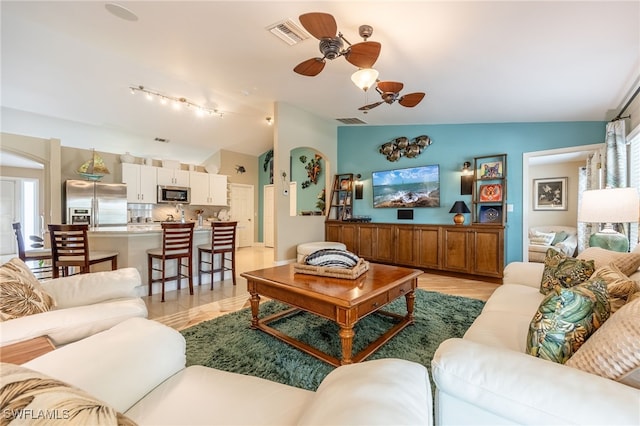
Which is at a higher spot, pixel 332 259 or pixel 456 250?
pixel 332 259

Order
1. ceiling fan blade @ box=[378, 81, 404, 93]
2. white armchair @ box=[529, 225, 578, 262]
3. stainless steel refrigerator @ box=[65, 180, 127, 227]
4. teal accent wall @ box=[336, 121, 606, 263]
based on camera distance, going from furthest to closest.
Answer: stainless steel refrigerator @ box=[65, 180, 127, 227] < white armchair @ box=[529, 225, 578, 262] < teal accent wall @ box=[336, 121, 606, 263] < ceiling fan blade @ box=[378, 81, 404, 93]

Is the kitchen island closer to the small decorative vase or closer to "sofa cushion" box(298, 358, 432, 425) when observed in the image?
the small decorative vase

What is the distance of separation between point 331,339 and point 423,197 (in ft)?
12.1

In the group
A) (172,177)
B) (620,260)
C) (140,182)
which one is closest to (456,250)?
(620,260)

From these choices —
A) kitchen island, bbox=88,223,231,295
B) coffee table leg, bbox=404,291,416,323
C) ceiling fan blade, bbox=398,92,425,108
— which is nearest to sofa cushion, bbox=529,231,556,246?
ceiling fan blade, bbox=398,92,425,108

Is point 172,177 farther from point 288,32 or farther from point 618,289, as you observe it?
point 618,289

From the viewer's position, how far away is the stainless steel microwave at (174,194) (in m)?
6.20

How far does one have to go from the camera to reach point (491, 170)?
4.43 metres

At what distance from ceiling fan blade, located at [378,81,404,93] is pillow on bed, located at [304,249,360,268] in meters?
1.90

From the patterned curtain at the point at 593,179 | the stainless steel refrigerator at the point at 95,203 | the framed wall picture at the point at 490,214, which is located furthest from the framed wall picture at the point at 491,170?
the stainless steel refrigerator at the point at 95,203

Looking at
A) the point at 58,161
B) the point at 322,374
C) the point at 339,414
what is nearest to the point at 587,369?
the point at 339,414

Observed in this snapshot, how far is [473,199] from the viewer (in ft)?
14.8

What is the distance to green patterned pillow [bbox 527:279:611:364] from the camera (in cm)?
99

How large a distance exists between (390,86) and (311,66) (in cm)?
90
